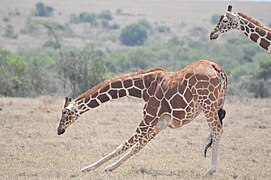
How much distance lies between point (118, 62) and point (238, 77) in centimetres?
943

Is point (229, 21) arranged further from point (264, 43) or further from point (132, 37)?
point (132, 37)

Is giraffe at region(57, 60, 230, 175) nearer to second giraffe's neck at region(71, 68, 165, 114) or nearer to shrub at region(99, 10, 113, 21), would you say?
second giraffe's neck at region(71, 68, 165, 114)

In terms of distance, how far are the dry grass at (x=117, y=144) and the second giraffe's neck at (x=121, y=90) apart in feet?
3.57

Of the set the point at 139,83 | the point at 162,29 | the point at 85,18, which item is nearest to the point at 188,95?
the point at 139,83

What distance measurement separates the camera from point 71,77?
29.1 m

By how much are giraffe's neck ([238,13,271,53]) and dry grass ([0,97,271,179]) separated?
211cm

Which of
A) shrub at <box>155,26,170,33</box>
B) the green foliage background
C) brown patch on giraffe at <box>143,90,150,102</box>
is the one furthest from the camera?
shrub at <box>155,26,170,33</box>

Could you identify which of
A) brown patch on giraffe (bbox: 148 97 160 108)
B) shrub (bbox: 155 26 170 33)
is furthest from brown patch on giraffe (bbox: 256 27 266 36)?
shrub (bbox: 155 26 170 33)

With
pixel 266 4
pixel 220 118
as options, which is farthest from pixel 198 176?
pixel 266 4

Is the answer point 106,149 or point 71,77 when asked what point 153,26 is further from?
point 106,149

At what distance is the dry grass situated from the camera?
12.1 meters

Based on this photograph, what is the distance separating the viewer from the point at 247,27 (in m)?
12.3

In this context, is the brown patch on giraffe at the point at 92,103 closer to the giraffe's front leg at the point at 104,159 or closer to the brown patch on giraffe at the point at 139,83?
the brown patch on giraffe at the point at 139,83

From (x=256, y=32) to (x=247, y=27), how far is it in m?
0.17
